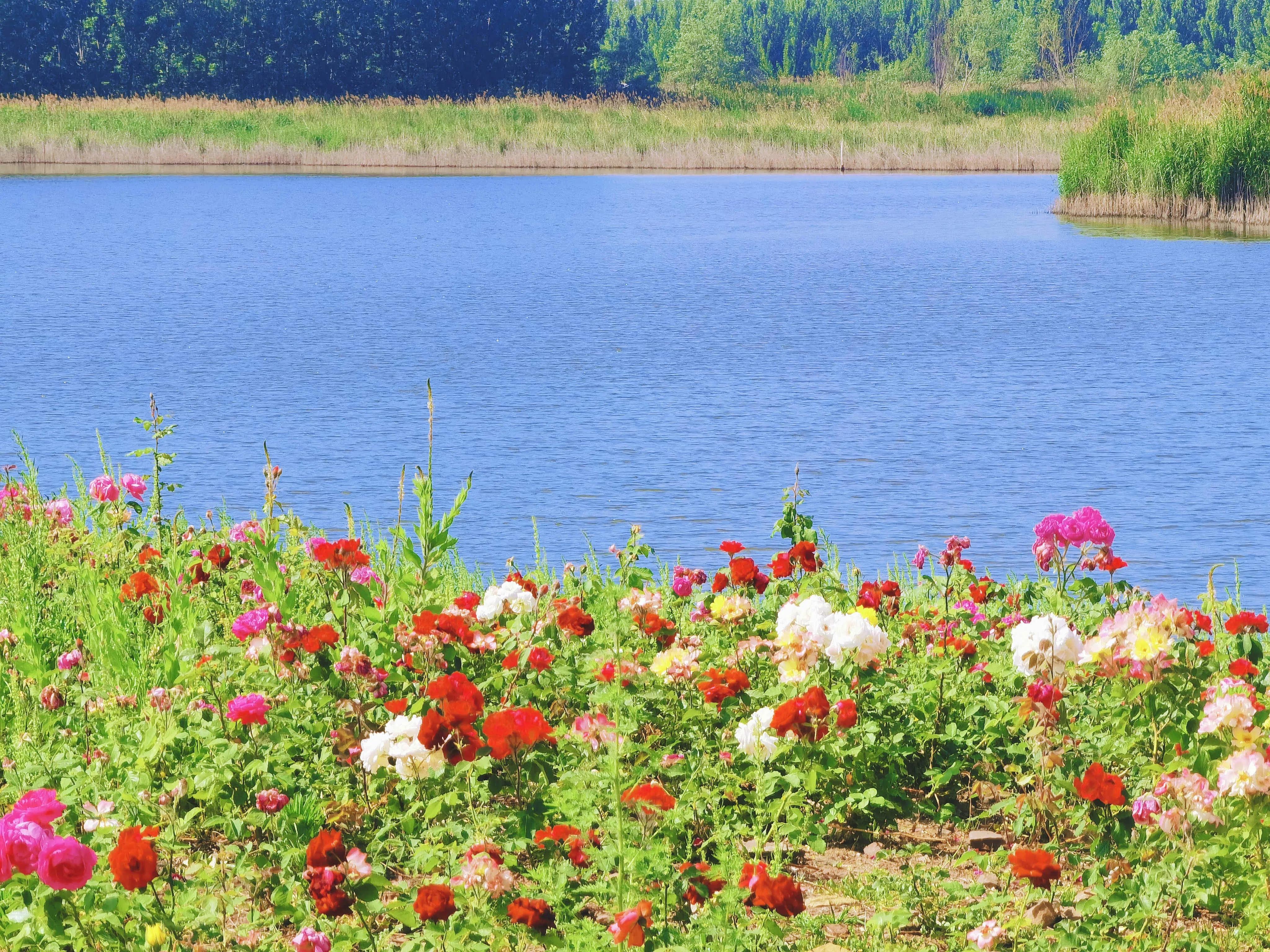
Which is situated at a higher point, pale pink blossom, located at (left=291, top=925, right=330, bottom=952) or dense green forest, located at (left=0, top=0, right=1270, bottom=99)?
dense green forest, located at (left=0, top=0, right=1270, bottom=99)

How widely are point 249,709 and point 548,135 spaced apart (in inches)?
1314

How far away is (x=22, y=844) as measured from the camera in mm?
1945

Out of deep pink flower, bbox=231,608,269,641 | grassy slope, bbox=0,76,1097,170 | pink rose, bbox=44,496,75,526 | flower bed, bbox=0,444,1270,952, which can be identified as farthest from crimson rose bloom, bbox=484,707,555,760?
grassy slope, bbox=0,76,1097,170

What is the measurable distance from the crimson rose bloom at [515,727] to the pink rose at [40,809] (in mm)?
692

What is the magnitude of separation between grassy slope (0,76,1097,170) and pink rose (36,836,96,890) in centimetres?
3090

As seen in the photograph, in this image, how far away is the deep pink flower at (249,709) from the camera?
109 inches

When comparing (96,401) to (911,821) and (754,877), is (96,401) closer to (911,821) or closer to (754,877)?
(911,821)

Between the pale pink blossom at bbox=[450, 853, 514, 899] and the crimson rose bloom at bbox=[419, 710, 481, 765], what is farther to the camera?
the crimson rose bloom at bbox=[419, 710, 481, 765]

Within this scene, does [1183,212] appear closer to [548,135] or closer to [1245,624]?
[1245,624]

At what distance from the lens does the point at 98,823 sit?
2.55 meters

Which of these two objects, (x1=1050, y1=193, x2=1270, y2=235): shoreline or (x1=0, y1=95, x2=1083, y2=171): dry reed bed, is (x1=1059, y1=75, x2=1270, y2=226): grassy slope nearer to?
(x1=1050, y1=193, x2=1270, y2=235): shoreline

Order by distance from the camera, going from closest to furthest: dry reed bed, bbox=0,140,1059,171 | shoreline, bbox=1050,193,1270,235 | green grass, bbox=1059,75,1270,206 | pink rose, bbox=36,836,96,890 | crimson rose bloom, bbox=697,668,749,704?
pink rose, bbox=36,836,96,890 < crimson rose bloom, bbox=697,668,749,704 < green grass, bbox=1059,75,1270,206 < shoreline, bbox=1050,193,1270,235 < dry reed bed, bbox=0,140,1059,171

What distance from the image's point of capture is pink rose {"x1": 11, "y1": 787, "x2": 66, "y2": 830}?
2018 mm

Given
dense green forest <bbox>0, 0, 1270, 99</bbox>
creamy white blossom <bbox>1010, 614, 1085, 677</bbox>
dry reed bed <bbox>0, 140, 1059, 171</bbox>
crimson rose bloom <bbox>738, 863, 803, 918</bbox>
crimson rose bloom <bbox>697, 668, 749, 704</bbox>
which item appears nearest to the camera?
crimson rose bloom <bbox>738, 863, 803, 918</bbox>
